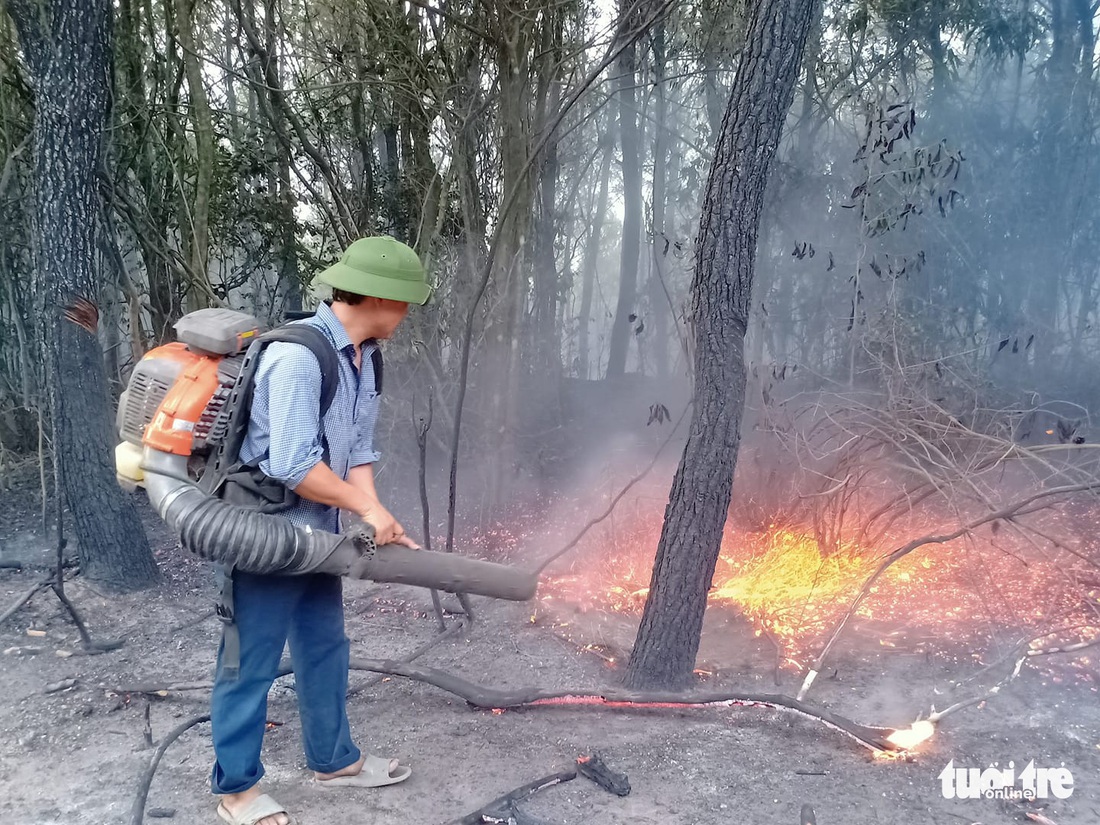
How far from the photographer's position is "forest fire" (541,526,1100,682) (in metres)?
4.33

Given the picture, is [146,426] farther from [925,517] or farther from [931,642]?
[925,517]

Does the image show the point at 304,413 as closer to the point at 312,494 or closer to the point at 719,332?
the point at 312,494

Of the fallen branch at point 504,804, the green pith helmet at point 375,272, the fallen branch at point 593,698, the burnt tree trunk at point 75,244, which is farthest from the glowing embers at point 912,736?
the burnt tree trunk at point 75,244

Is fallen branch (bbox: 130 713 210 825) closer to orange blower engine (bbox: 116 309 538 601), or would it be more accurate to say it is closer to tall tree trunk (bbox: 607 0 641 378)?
orange blower engine (bbox: 116 309 538 601)

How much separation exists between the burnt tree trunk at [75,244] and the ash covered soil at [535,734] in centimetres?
68

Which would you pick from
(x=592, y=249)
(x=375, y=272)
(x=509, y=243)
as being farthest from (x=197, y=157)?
(x=592, y=249)

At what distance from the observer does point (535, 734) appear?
337cm

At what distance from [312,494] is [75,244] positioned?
11.8 feet

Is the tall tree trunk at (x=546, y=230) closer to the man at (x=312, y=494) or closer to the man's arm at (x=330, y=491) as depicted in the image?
the man at (x=312, y=494)

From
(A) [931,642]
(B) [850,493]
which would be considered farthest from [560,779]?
(B) [850,493]

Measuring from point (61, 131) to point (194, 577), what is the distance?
3.13 m

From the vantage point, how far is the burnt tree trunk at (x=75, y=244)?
4688 millimetres

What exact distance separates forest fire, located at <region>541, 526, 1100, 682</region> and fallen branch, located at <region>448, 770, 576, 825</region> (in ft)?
5.84

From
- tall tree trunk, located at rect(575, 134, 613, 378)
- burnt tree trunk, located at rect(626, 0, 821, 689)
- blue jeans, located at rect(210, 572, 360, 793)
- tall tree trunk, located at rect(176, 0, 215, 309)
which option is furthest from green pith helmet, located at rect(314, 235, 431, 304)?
tall tree trunk, located at rect(575, 134, 613, 378)
